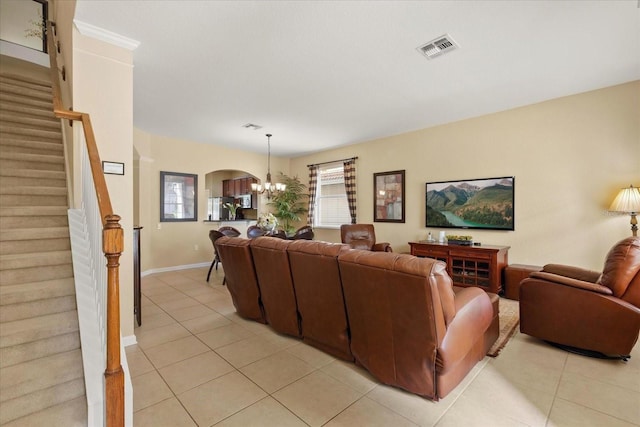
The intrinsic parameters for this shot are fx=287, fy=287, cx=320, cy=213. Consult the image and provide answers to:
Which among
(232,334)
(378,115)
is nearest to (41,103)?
(232,334)

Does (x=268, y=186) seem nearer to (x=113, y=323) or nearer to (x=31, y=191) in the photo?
(x=31, y=191)

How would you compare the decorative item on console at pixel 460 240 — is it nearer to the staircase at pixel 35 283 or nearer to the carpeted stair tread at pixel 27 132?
the staircase at pixel 35 283

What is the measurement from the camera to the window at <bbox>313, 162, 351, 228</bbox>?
690 centimetres

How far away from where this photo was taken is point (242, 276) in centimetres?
316

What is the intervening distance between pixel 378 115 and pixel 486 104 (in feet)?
5.09

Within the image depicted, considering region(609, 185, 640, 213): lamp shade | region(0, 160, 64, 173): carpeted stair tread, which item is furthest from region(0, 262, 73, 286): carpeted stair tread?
region(609, 185, 640, 213): lamp shade

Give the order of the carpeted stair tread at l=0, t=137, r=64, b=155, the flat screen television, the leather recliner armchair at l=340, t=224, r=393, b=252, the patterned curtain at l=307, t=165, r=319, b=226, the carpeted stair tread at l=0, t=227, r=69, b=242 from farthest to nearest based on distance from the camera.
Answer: the patterned curtain at l=307, t=165, r=319, b=226, the leather recliner armchair at l=340, t=224, r=393, b=252, the flat screen television, the carpeted stair tread at l=0, t=137, r=64, b=155, the carpeted stair tread at l=0, t=227, r=69, b=242

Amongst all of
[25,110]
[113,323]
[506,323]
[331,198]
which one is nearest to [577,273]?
[506,323]

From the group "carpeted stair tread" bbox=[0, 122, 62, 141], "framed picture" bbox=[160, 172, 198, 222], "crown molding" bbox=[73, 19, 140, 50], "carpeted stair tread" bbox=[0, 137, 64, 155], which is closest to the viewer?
"crown molding" bbox=[73, 19, 140, 50]

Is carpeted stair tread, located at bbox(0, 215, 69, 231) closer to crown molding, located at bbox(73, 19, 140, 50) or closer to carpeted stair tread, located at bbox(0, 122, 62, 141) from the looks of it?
carpeted stair tread, located at bbox(0, 122, 62, 141)

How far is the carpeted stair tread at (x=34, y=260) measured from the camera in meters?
2.19

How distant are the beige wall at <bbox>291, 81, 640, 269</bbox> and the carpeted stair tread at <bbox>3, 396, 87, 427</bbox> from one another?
5.02 meters

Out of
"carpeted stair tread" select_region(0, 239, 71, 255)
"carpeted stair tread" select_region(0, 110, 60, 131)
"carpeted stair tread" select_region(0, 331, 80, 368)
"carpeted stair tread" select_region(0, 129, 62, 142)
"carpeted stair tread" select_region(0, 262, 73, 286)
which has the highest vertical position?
"carpeted stair tread" select_region(0, 110, 60, 131)

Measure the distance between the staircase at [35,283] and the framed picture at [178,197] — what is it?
2.43 m
